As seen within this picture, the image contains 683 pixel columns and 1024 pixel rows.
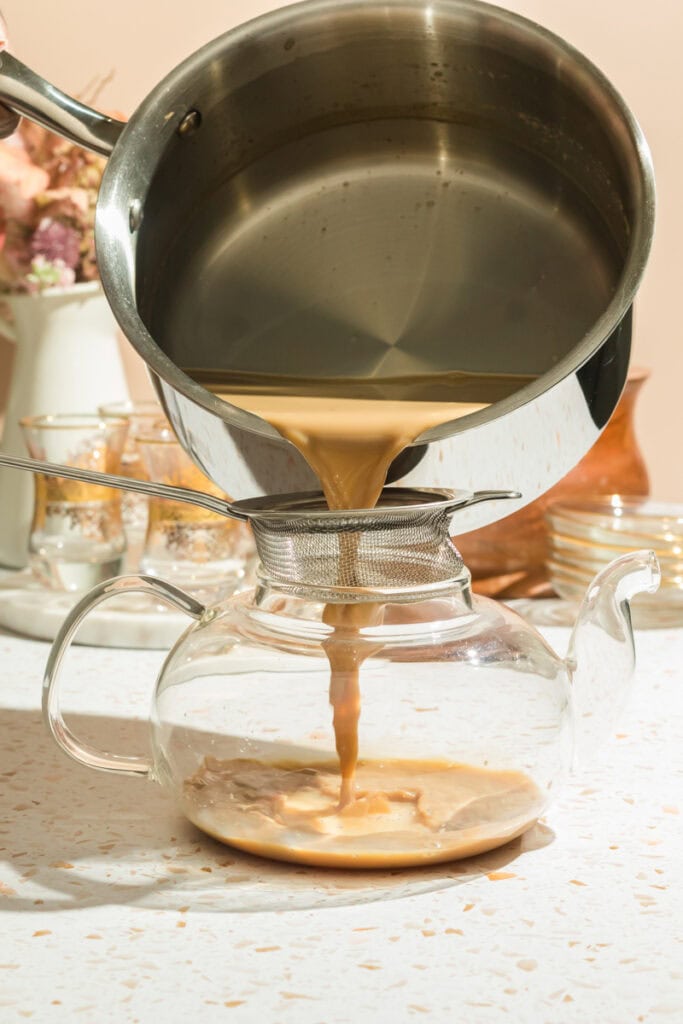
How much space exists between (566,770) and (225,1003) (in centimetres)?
23

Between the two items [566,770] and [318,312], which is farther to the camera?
[318,312]

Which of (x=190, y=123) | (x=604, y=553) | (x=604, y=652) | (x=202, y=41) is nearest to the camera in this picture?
(x=604, y=652)

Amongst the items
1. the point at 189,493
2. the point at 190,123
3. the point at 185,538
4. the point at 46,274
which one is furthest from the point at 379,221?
the point at 46,274

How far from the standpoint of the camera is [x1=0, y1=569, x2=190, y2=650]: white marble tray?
1081 millimetres

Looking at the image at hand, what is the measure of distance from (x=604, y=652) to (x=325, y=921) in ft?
0.70

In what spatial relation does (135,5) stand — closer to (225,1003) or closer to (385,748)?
(385,748)

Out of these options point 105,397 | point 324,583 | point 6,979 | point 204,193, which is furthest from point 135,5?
point 6,979

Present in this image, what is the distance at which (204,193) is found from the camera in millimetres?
828

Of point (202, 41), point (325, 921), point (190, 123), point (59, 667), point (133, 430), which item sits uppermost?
point (202, 41)

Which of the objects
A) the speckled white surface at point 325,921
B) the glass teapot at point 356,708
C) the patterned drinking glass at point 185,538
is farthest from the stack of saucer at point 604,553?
the glass teapot at point 356,708

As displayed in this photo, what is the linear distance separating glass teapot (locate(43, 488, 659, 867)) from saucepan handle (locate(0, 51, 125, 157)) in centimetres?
27

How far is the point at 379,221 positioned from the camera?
0.83 m

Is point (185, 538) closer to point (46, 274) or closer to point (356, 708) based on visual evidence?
point (46, 274)

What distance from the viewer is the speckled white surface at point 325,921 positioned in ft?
1.67
